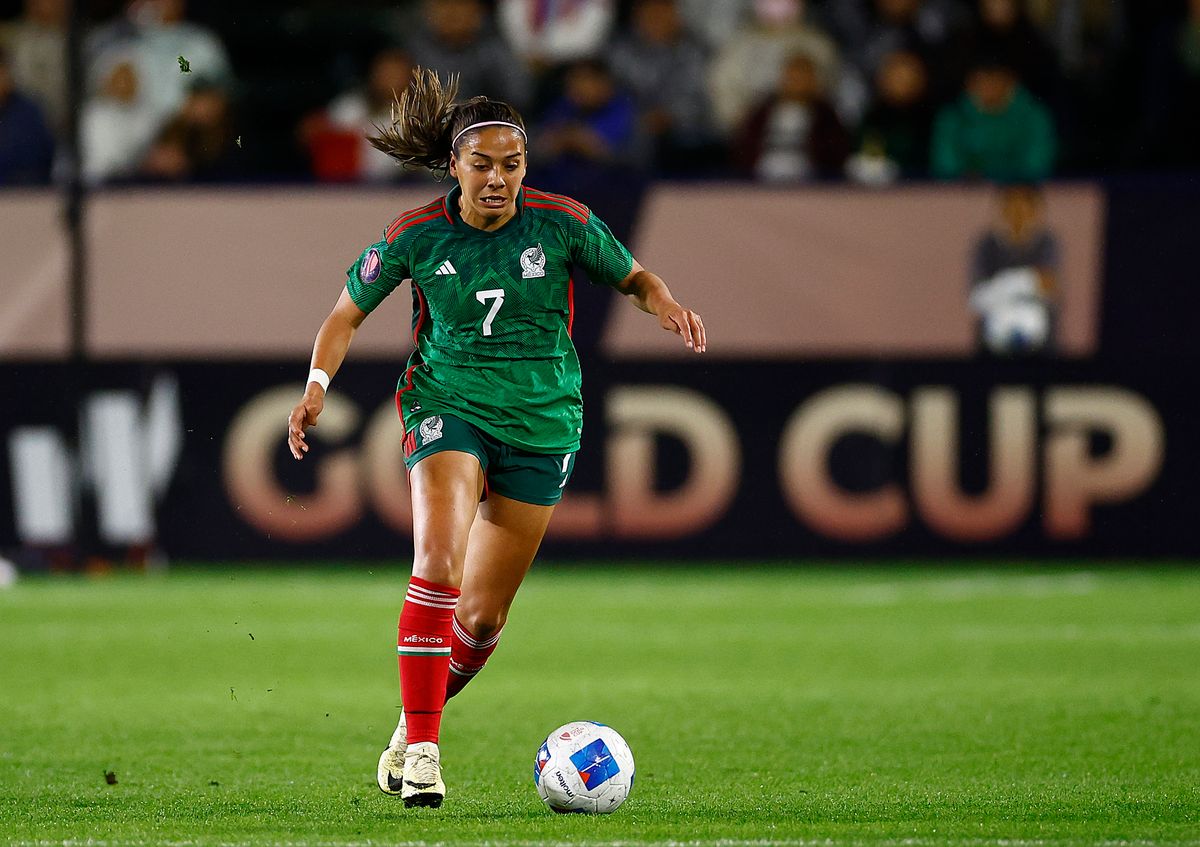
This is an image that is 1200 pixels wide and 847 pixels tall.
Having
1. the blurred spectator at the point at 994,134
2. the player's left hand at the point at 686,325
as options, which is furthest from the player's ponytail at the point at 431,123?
the blurred spectator at the point at 994,134

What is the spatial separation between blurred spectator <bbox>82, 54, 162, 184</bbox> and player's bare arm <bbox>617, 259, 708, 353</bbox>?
8.86m

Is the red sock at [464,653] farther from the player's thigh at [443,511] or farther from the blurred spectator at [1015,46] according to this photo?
the blurred spectator at [1015,46]

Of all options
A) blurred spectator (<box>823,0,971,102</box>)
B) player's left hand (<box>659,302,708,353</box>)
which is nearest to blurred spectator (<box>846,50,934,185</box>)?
blurred spectator (<box>823,0,971,102</box>)

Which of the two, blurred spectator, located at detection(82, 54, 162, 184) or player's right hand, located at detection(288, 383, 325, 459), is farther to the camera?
blurred spectator, located at detection(82, 54, 162, 184)

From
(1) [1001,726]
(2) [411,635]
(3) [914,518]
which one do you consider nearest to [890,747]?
(1) [1001,726]

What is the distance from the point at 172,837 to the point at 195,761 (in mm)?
1638

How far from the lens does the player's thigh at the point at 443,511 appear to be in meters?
6.18

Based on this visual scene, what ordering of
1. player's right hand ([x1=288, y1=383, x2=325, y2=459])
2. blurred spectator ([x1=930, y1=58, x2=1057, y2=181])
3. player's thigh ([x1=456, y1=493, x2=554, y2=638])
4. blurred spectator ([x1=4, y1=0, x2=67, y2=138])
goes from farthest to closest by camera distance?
1. blurred spectator ([x1=4, y1=0, x2=67, y2=138])
2. blurred spectator ([x1=930, y1=58, x2=1057, y2=181])
3. player's thigh ([x1=456, y1=493, x2=554, y2=638])
4. player's right hand ([x1=288, y1=383, x2=325, y2=459])

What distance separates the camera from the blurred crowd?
14.4 m

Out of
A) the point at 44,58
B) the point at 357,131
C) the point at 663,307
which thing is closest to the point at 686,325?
the point at 663,307

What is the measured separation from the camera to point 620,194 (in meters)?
14.0

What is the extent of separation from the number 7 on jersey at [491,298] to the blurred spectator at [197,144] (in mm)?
8001

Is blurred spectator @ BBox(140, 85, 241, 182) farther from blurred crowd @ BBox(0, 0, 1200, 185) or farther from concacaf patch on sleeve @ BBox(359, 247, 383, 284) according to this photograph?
concacaf patch on sleeve @ BBox(359, 247, 383, 284)

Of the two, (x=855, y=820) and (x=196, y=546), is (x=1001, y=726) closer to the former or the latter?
(x=855, y=820)
